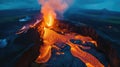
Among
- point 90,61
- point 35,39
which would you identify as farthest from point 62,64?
point 35,39

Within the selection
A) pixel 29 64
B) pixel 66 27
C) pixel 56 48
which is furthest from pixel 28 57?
pixel 66 27

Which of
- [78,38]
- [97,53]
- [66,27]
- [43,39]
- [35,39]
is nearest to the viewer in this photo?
[97,53]

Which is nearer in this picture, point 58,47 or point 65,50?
point 65,50

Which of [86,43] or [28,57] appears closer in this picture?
[28,57]

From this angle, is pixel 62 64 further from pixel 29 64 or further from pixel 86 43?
pixel 86 43

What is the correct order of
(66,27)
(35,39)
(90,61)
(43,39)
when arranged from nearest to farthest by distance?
(90,61) < (35,39) < (43,39) < (66,27)

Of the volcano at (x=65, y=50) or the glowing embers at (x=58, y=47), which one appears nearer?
the volcano at (x=65, y=50)

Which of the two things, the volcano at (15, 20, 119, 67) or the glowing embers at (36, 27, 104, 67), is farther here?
the glowing embers at (36, 27, 104, 67)

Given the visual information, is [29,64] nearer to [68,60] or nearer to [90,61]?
[68,60]

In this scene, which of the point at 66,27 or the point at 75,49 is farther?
the point at 66,27
